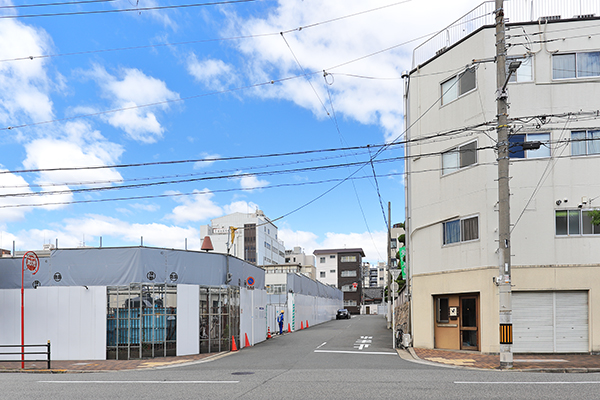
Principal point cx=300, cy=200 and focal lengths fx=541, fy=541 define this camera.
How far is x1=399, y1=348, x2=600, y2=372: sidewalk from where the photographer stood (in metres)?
15.6

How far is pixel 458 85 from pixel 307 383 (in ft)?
47.9

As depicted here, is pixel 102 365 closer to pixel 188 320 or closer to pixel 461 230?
pixel 188 320

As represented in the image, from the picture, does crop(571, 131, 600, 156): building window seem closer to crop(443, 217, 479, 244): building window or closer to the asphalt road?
crop(443, 217, 479, 244): building window

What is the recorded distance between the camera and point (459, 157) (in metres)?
22.0

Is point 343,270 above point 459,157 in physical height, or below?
below

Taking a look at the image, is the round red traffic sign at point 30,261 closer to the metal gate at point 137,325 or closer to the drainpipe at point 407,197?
the metal gate at point 137,325

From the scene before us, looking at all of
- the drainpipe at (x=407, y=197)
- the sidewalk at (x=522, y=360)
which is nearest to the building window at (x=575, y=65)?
the drainpipe at (x=407, y=197)

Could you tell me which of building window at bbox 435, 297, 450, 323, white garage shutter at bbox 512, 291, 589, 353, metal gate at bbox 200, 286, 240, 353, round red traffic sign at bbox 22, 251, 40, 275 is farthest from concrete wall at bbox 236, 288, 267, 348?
white garage shutter at bbox 512, 291, 589, 353

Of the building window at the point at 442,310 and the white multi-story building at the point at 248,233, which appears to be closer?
the building window at the point at 442,310

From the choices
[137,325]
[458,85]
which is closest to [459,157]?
[458,85]

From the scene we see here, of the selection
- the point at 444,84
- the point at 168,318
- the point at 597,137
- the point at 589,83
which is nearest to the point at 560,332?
the point at 597,137

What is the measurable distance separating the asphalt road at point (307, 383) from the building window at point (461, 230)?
5.90m

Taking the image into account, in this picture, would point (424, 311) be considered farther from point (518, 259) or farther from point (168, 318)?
point (168, 318)

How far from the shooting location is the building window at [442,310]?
2242cm
